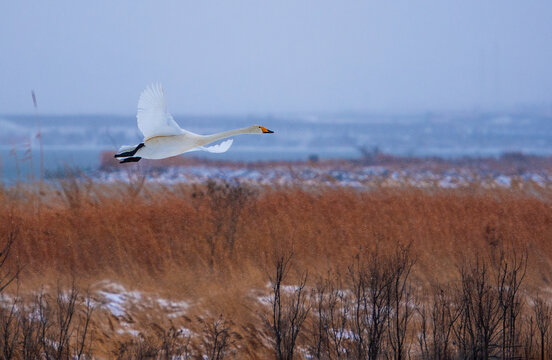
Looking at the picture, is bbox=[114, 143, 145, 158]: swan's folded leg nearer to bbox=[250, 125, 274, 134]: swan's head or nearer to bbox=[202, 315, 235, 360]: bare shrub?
bbox=[250, 125, 274, 134]: swan's head

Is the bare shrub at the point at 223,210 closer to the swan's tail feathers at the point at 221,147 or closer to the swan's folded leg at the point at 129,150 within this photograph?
the swan's tail feathers at the point at 221,147

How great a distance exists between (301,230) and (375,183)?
3080mm

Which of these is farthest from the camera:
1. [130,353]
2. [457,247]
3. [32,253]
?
[457,247]

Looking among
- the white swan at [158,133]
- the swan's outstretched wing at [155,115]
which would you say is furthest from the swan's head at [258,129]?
the swan's outstretched wing at [155,115]

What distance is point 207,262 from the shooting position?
32.2ft

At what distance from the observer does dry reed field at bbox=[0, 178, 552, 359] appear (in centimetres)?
724

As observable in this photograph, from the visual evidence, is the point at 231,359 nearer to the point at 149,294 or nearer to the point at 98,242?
the point at 149,294

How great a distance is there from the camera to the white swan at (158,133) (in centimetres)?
488

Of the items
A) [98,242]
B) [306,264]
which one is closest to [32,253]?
[98,242]

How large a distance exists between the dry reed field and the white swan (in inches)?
99.6

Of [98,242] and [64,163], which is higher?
[64,163]

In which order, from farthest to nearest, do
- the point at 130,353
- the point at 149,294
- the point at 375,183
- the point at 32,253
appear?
1. the point at 375,183
2. the point at 32,253
3. the point at 149,294
4. the point at 130,353

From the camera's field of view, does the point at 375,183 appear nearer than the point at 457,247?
No

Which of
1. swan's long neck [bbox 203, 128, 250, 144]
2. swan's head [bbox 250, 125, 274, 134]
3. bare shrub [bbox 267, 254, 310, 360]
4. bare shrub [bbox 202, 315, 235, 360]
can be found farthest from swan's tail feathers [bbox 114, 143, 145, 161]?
bare shrub [bbox 202, 315, 235, 360]
